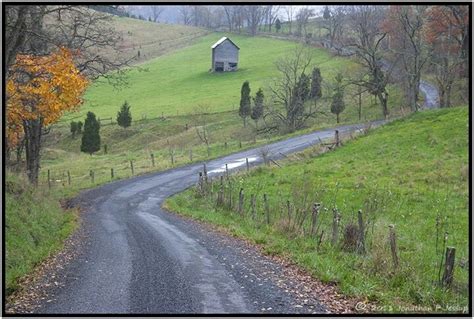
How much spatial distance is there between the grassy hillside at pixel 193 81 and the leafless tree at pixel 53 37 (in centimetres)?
3803

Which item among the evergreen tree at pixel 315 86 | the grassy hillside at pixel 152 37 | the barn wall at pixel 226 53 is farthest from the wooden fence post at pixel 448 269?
the grassy hillside at pixel 152 37

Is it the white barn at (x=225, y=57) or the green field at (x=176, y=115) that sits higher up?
the white barn at (x=225, y=57)

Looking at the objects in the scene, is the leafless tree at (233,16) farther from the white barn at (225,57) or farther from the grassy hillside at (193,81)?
the white barn at (225,57)

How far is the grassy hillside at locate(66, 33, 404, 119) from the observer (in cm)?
7319

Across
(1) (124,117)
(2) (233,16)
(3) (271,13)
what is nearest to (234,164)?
(1) (124,117)

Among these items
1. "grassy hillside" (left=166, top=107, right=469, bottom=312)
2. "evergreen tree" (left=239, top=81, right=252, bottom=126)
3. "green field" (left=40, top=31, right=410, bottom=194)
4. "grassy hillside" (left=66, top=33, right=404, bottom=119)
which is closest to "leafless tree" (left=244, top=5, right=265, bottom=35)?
"grassy hillside" (left=66, top=33, right=404, bottom=119)

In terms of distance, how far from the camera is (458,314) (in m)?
8.51

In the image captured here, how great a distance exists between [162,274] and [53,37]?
16.7 m

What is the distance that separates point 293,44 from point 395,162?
290ft

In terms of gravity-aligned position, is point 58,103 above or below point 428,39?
below

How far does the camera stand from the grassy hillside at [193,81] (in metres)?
73.2

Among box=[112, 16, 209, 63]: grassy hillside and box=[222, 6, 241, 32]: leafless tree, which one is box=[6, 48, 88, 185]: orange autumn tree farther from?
box=[222, 6, 241, 32]: leafless tree

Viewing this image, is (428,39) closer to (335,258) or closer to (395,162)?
(395,162)

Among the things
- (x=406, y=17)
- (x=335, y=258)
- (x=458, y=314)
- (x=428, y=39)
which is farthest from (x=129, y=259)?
(x=428, y=39)
